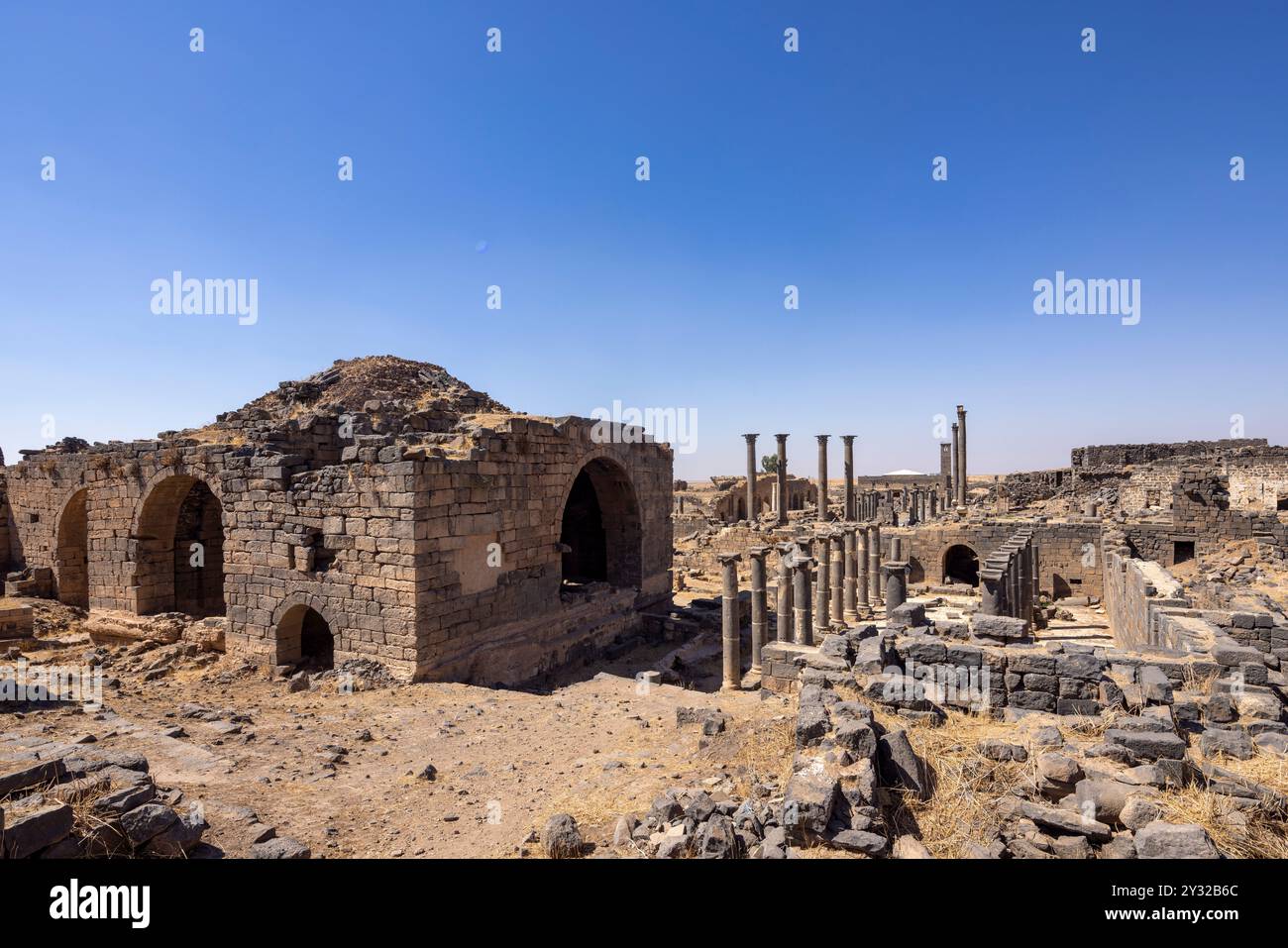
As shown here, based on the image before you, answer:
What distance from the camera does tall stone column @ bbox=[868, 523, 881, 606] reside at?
735 inches

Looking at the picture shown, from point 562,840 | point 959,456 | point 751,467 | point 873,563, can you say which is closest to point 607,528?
point 873,563

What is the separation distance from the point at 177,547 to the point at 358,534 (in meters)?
7.47

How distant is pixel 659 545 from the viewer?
62.4 feet

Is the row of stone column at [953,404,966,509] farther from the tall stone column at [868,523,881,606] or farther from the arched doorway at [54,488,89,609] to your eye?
the arched doorway at [54,488,89,609]

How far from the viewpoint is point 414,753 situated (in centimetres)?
804

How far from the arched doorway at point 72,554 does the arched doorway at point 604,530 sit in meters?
12.8

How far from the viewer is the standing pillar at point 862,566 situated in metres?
17.9

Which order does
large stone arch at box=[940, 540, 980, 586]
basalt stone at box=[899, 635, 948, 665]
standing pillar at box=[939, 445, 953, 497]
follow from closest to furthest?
1. basalt stone at box=[899, 635, 948, 665]
2. large stone arch at box=[940, 540, 980, 586]
3. standing pillar at box=[939, 445, 953, 497]

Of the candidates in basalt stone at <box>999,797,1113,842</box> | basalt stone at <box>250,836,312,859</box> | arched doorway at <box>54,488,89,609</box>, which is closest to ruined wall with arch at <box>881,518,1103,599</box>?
basalt stone at <box>999,797,1113,842</box>

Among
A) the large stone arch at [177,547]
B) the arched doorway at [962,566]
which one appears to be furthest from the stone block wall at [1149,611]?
the large stone arch at [177,547]

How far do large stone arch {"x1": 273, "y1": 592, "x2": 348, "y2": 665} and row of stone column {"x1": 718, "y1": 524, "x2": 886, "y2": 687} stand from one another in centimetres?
697
